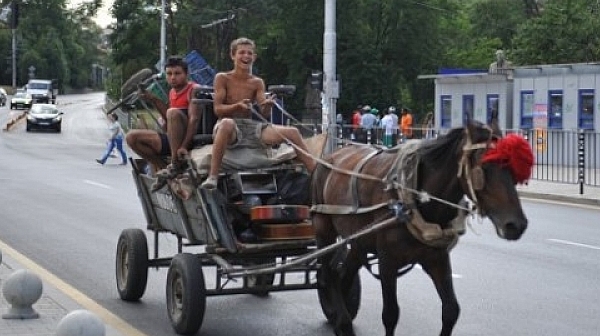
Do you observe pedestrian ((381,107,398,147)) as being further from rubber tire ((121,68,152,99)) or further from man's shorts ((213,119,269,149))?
man's shorts ((213,119,269,149))

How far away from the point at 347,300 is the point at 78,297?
2979 mm

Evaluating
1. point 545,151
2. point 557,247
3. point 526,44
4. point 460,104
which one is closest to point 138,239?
→ point 557,247

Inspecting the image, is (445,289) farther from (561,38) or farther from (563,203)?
(561,38)

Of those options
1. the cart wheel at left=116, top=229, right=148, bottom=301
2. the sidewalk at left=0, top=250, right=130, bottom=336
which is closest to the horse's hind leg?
the sidewalk at left=0, top=250, right=130, bottom=336

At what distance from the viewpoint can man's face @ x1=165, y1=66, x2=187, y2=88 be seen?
9.68 m

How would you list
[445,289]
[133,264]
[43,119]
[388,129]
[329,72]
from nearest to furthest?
[445,289], [133,264], [329,72], [388,129], [43,119]

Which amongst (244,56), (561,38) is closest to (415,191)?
(244,56)

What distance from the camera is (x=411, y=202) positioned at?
7004 millimetres

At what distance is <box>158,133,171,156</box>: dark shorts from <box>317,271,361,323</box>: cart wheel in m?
2.05

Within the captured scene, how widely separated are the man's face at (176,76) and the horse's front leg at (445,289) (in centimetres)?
351

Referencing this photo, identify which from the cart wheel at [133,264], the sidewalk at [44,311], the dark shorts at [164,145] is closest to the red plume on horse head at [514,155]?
the sidewalk at [44,311]

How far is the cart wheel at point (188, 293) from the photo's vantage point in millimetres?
8492

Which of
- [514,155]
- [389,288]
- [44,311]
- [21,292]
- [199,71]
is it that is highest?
[199,71]

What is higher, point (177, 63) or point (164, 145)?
point (177, 63)
